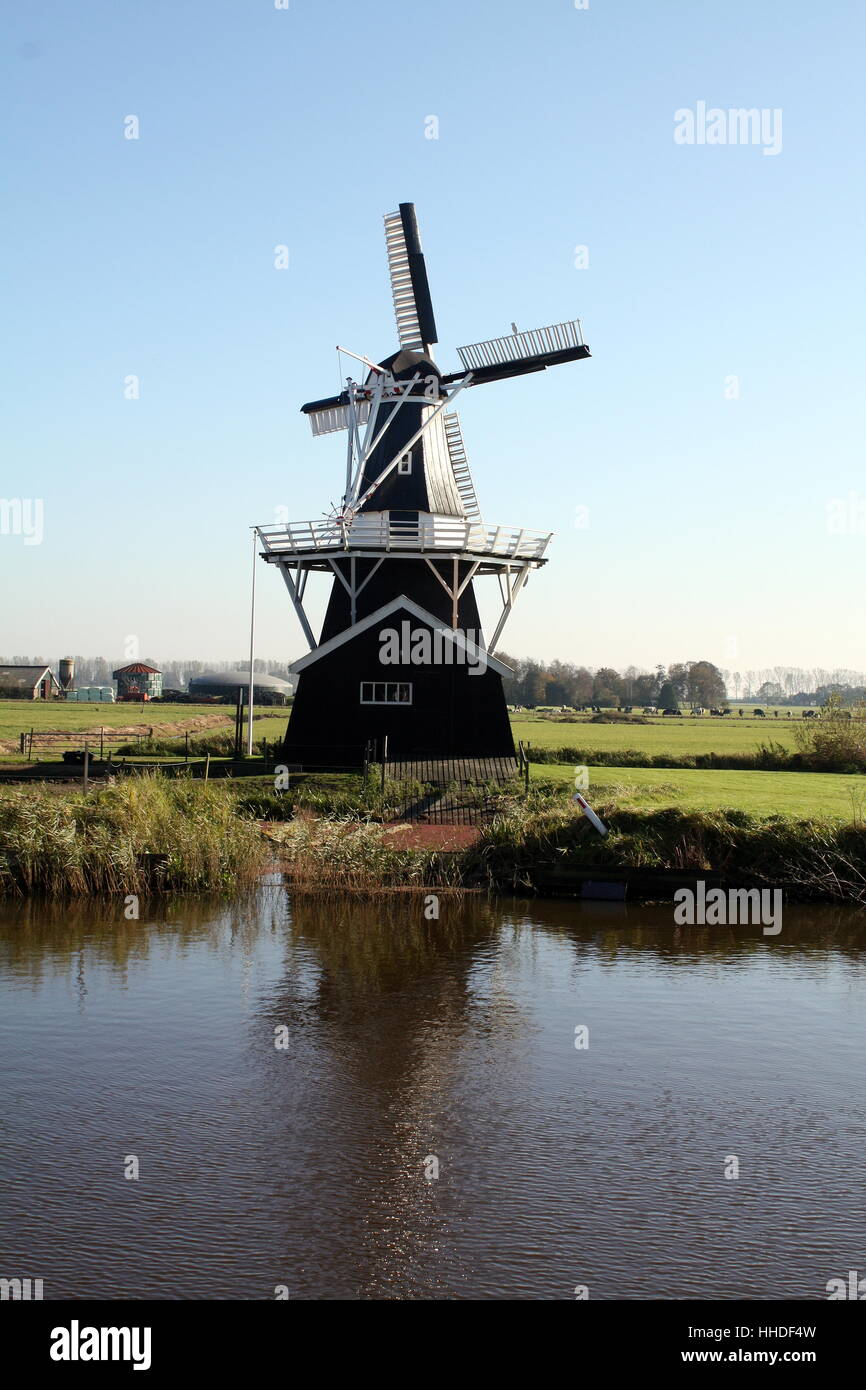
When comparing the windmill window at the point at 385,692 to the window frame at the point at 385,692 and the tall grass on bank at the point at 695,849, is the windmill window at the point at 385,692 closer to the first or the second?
the window frame at the point at 385,692

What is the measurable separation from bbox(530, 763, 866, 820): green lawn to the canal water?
935cm

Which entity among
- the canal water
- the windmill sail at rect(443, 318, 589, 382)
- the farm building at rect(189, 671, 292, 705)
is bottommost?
the canal water

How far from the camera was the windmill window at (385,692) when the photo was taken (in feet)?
108

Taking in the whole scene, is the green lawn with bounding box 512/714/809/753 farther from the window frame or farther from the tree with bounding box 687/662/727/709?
Answer: the tree with bounding box 687/662/727/709

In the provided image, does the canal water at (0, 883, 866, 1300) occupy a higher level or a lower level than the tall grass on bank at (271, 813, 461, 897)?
lower

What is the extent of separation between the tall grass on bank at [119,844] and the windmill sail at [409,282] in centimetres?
2028

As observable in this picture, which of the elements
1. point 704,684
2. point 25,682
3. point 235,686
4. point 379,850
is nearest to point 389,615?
point 379,850

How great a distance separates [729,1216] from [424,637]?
24.5m

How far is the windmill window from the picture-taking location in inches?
1297

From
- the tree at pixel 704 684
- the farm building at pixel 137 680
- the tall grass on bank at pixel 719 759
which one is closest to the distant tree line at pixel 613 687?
the tree at pixel 704 684

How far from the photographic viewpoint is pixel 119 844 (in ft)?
70.9

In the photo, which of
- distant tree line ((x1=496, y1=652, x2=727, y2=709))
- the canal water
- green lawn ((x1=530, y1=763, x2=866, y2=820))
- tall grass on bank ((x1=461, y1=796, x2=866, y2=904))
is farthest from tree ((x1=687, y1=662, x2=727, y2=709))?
the canal water

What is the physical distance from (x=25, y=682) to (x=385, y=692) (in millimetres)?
100219
